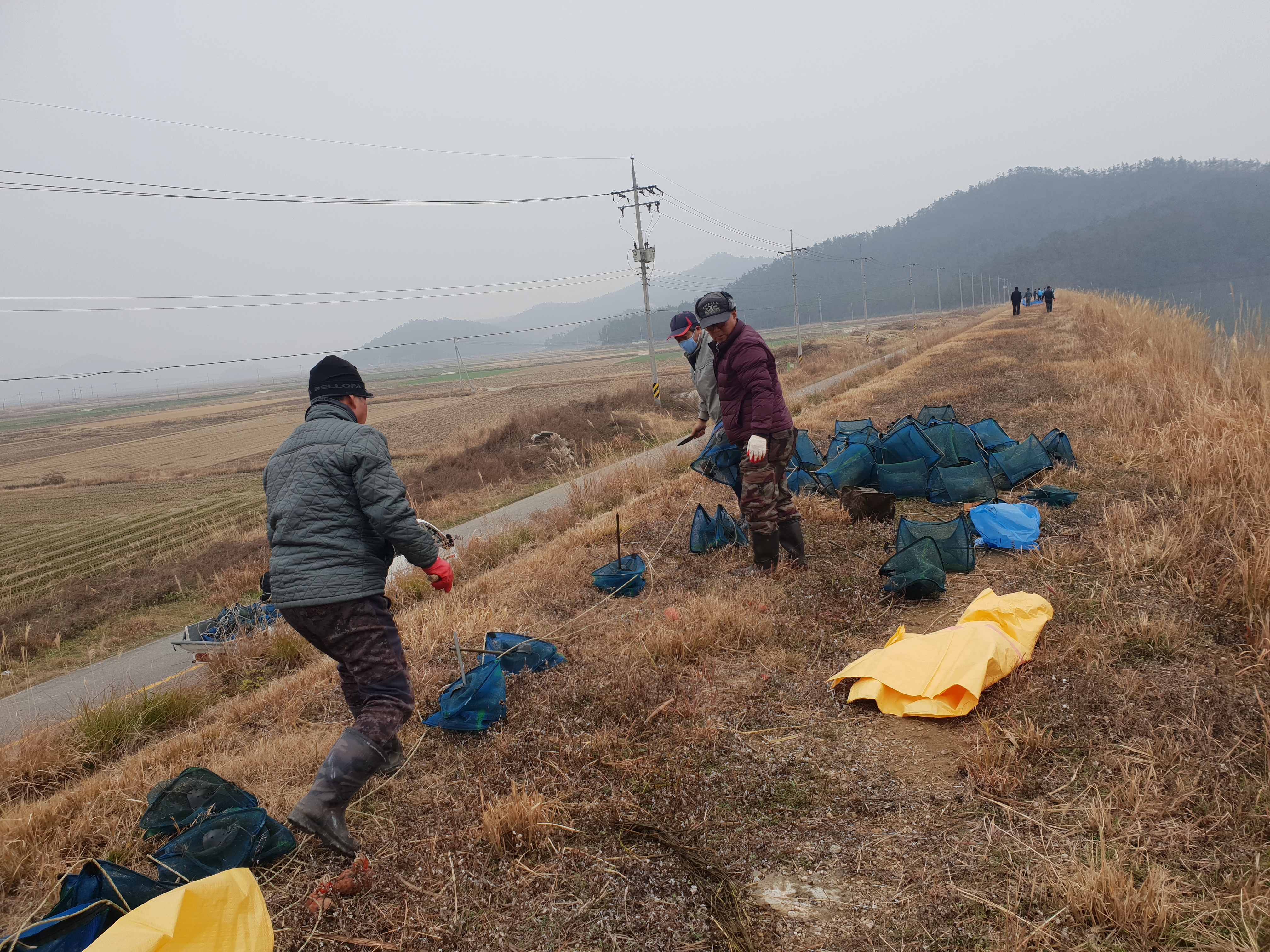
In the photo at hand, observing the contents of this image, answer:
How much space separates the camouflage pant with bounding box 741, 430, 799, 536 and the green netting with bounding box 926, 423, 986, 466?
2.36 m

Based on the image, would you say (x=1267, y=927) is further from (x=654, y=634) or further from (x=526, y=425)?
(x=526, y=425)

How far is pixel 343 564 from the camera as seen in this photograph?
303 centimetres

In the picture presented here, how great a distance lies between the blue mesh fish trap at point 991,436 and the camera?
7523mm

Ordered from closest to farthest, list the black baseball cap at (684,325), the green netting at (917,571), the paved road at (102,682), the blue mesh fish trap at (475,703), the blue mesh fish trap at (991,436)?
the blue mesh fish trap at (475,703)
the green netting at (917,571)
the black baseball cap at (684,325)
the paved road at (102,682)
the blue mesh fish trap at (991,436)

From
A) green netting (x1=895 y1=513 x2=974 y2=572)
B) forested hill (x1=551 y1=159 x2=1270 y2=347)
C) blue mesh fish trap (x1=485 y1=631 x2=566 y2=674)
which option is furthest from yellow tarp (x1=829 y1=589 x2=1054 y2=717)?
forested hill (x1=551 y1=159 x2=1270 y2=347)

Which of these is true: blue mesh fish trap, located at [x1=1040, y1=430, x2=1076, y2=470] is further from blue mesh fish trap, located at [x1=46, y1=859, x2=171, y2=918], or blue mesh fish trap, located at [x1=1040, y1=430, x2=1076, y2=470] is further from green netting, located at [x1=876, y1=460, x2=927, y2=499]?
blue mesh fish trap, located at [x1=46, y1=859, x2=171, y2=918]

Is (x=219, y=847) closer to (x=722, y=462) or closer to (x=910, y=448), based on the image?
(x=722, y=462)

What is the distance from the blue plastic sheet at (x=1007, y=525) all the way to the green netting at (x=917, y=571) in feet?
2.96

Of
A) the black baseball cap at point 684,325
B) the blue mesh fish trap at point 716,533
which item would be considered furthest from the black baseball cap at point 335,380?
the blue mesh fish trap at point 716,533

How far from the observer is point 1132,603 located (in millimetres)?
4102

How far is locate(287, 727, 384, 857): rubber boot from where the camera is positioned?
288cm

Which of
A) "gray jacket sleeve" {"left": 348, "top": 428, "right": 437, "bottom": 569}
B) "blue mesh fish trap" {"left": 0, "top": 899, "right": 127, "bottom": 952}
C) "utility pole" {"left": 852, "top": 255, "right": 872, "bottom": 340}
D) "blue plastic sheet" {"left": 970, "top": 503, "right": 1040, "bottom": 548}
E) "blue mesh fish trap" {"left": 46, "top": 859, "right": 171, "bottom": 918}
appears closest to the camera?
"blue mesh fish trap" {"left": 0, "top": 899, "right": 127, "bottom": 952}

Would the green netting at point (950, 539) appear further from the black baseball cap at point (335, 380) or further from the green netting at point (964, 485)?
the black baseball cap at point (335, 380)

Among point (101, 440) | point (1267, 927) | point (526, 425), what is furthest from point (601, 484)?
point (101, 440)
